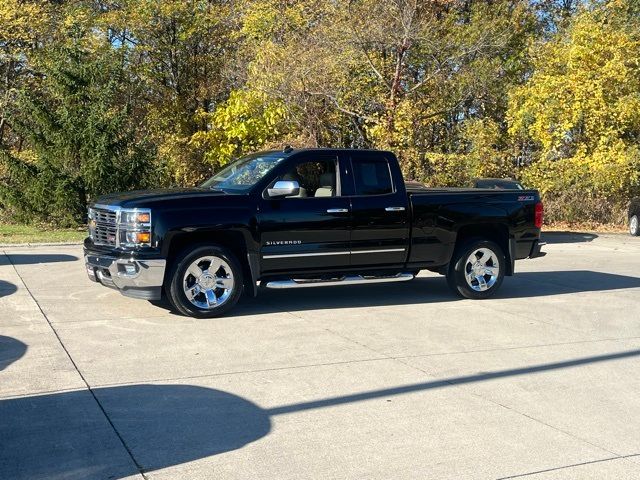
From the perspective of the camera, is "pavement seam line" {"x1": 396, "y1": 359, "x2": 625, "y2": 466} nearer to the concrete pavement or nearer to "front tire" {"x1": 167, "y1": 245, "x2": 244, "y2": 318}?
the concrete pavement

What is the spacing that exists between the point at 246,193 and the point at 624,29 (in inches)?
826

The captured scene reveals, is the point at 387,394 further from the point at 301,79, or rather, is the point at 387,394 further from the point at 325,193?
the point at 301,79

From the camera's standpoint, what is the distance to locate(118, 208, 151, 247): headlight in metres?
8.50

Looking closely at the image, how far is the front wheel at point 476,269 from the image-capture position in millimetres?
10422

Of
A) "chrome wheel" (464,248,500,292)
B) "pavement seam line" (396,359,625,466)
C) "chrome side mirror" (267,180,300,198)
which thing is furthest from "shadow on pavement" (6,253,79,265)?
"pavement seam line" (396,359,625,466)

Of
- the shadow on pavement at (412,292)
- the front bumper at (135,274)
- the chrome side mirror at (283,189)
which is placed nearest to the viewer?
the front bumper at (135,274)

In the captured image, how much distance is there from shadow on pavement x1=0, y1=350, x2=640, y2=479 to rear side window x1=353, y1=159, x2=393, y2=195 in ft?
12.3

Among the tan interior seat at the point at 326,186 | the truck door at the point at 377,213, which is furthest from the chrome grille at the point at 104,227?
the truck door at the point at 377,213

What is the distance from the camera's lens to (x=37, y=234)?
18266 millimetres

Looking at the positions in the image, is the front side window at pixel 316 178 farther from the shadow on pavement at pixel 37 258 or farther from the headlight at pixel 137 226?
the shadow on pavement at pixel 37 258

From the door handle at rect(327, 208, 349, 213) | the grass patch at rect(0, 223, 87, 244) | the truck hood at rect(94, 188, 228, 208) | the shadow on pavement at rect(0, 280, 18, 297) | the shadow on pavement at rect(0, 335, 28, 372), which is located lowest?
the shadow on pavement at rect(0, 335, 28, 372)

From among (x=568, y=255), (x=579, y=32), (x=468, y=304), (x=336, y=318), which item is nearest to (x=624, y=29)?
(x=579, y=32)

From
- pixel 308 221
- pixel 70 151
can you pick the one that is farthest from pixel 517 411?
pixel 70 151

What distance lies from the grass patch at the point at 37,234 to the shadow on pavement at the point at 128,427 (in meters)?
11.4
